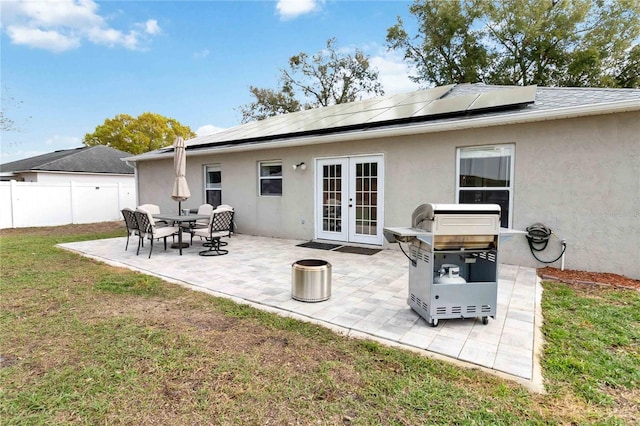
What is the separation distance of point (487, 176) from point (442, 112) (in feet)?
5.39

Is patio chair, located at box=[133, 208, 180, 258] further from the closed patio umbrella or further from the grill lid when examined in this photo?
the grill lid

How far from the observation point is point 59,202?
14125 mm

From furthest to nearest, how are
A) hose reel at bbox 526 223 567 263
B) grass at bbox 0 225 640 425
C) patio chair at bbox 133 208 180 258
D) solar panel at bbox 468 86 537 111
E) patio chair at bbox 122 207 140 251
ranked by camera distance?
patio chair at bbox 122 207 140 251 → patio chair at bbox 133 208 180 258 → solar panel at bbox 468 86 537 111 → hose reel at bbox 526 223 567 263 → grass at bbox 0 225 640 425

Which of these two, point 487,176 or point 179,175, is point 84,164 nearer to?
point 179,175

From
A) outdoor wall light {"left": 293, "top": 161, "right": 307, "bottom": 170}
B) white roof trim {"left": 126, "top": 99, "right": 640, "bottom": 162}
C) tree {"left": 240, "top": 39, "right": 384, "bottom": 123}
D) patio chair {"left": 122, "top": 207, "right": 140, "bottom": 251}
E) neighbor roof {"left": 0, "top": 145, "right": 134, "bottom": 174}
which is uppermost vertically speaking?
tree {"left": 240, "top": 39, "right": 384, "bottom": 123}

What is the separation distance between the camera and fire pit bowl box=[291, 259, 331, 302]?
13.7ft

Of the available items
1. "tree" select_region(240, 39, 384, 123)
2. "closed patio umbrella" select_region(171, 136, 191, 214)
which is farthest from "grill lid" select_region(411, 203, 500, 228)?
"tree" select_region(240, 39, 384, 123)

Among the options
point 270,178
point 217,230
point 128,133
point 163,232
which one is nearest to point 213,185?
point 270,178

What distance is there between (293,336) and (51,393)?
1934 millimetres

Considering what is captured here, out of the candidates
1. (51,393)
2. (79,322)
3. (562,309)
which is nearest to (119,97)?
(79,322)

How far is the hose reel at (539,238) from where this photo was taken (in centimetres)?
567

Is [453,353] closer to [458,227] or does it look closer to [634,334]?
[458,227]

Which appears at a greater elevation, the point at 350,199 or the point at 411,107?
the point at 411,107

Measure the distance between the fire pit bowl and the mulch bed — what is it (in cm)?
377
